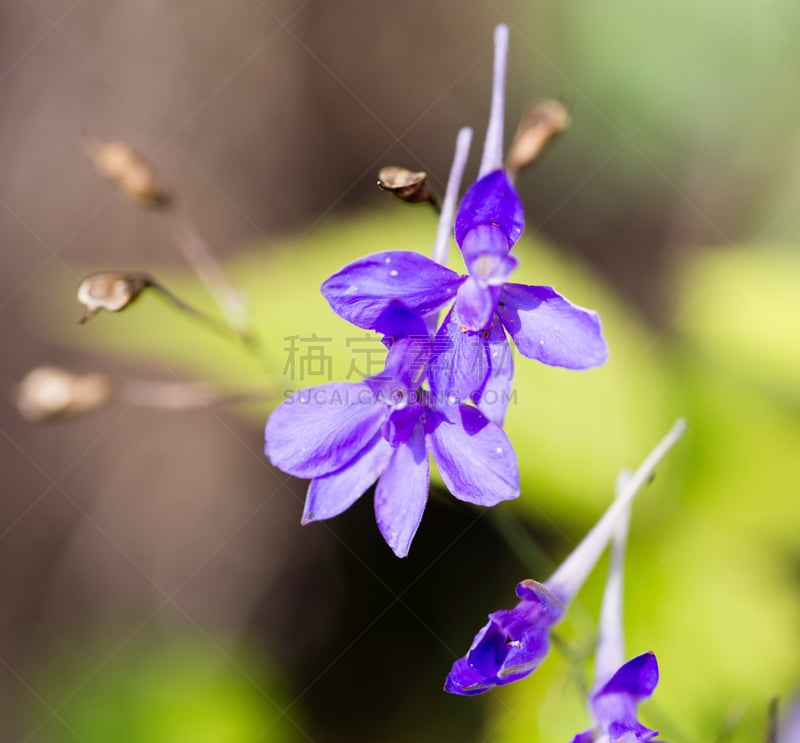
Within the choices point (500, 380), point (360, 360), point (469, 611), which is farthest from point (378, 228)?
point (500, 380)

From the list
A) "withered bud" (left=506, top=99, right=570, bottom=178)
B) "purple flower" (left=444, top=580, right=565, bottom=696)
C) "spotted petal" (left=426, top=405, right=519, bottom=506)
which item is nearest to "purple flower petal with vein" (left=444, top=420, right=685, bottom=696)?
"purple flower" (left=444, top=580, right=565, bottom=696)

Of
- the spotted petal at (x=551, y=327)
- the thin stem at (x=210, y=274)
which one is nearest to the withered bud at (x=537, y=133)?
the spotted petal at (x=551, y=327)

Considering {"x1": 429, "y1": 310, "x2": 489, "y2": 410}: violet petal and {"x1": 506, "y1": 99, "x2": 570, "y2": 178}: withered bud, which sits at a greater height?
{"x1": 506, "y1": 99, "x2": 570, "y2": 178}: withered bud

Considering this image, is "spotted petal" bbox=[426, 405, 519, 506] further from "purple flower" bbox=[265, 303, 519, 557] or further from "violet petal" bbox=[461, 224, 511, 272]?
"violet petal" bbox=[461, 224, 511, 272]

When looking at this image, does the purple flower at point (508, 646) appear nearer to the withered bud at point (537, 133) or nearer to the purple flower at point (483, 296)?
the purple flower at point (483, 296)

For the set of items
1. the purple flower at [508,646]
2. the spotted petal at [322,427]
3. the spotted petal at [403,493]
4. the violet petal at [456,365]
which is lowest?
the purple flower at [508,646]

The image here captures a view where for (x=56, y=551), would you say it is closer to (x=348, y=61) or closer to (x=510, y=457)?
(x=348, y=61)
